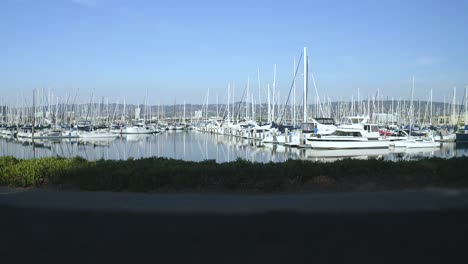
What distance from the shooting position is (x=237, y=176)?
9773 millimetres

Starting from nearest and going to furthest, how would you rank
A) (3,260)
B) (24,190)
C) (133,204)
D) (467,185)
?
(3,260), (133,204), (24,190), (467,185)

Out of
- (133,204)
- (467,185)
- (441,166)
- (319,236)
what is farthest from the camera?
(441,166)

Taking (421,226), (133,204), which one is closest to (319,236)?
(421,226)

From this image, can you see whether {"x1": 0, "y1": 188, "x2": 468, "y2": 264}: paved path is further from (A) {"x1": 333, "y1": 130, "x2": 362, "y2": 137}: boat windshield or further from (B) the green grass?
(A) {"x1": 333, "y1": 130, "x2": 362, "y2": 137}: boat windshield

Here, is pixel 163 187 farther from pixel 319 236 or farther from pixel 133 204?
pixel 319 236

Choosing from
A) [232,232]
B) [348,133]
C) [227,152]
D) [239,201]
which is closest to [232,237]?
[232,232]

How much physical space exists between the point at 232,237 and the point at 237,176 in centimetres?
357

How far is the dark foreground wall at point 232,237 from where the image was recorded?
5.93 metres

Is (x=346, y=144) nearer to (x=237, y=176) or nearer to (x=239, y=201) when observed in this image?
(x=237, y=176)

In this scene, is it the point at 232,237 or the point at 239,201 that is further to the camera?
the point at 239,201

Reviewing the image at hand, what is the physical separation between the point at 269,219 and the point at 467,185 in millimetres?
5823

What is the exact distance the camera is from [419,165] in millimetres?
11234

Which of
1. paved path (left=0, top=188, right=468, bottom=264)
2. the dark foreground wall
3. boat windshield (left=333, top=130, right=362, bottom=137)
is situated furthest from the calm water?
the dark foreground wall

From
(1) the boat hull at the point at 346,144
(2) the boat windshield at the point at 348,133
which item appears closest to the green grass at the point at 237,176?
(1) the boat hull at the point at 346,144
